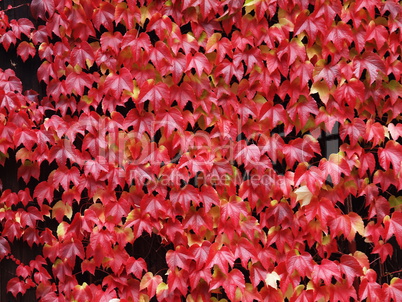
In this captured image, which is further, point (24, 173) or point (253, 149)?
point (24, 173)

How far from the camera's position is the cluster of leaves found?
7.16 ft

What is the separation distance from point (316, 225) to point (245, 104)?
781 mm

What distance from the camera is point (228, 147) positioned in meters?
2.27

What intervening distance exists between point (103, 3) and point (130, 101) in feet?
1.91

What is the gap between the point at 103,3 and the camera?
2311 millimetres

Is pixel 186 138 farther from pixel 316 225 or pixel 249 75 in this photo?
pixel 316 225

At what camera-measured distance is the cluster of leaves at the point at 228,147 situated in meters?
2.18

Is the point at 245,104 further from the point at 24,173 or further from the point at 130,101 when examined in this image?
the point at 24,173

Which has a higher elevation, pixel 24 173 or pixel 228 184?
pixel 228 184

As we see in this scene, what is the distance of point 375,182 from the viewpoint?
2.24 meters

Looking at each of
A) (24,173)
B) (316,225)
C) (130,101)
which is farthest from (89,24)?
(316,225)

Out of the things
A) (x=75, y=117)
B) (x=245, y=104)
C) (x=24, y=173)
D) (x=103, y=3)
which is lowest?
(x=24, y=173)

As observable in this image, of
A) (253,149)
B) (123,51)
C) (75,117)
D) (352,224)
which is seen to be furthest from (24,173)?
(352,224)

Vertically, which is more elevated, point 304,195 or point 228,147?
point 228,147
